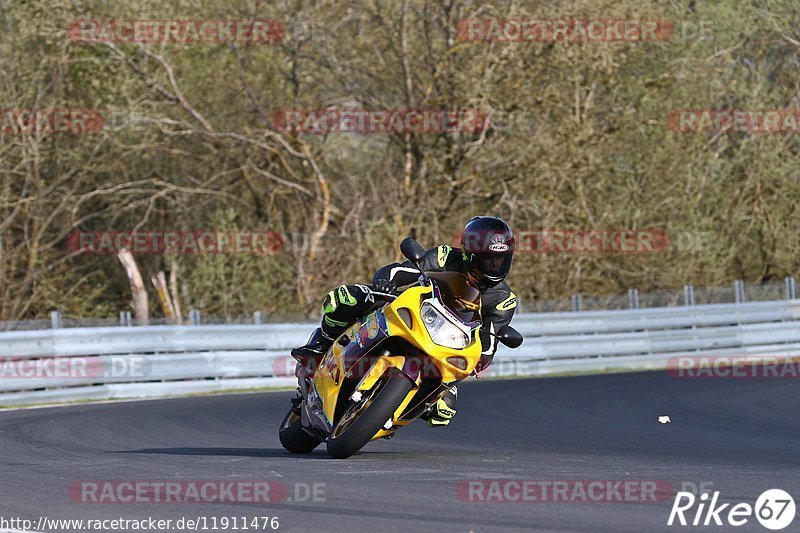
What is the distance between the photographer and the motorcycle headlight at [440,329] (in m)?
7.96

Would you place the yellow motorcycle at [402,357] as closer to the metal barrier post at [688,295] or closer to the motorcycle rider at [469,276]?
the motorcycle rider at [469,276]

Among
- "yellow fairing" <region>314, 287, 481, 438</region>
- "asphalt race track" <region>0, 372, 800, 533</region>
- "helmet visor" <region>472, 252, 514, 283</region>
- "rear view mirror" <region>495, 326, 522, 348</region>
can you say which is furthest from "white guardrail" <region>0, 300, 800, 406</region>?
"helmet visor" <region>472, 252, 514, 283</region>

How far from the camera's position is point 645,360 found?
72.6 feet

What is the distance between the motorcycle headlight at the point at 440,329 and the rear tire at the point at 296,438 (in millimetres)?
1724

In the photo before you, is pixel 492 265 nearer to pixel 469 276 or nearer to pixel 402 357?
pixel 469 276

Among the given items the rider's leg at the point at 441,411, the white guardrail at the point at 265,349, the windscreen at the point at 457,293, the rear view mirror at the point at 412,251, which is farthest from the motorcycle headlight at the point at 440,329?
the white guardrail at the point at 265,349

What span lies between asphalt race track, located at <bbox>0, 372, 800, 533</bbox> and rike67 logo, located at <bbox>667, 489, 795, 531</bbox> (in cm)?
7

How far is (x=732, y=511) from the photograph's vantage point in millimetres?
6070

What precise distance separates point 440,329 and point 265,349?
1122 cm

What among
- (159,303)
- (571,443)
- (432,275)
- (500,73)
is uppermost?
(500,73)

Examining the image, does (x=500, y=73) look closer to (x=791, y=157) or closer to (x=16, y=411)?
(x=791, y=157)

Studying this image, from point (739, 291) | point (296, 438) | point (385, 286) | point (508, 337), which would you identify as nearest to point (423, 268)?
point (385, 286)

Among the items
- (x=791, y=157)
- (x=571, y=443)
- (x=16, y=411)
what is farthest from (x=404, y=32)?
(x=571, y=443)

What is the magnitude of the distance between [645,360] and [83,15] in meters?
12.6
